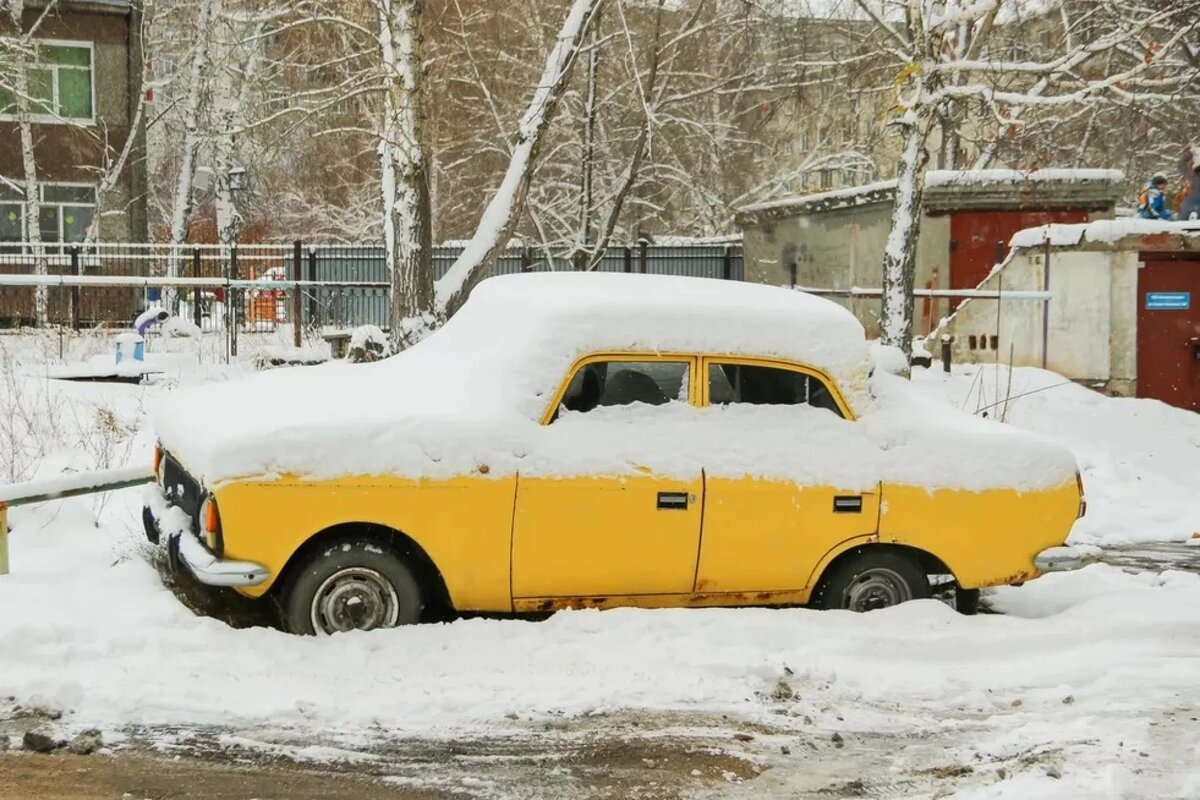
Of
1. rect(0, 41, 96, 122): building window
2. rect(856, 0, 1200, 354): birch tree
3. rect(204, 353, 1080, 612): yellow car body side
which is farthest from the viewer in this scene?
rect(0, 41, 96, 122): building window

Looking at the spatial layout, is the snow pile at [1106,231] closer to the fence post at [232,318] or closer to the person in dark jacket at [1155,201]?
the person in dark jacket at [1155,201]

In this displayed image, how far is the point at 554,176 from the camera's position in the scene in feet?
99.0

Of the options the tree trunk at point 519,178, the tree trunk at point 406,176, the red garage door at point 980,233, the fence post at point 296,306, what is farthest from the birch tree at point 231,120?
the red garage door at point 980,233

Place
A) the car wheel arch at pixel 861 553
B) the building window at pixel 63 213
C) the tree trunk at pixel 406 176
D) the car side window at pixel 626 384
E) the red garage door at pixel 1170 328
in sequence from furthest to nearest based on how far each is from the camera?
the building window at pixel 63 213, the red garage door at pixel 1170 328, the tree trunk at pixel 406 176, the car wheel arch at pixel 861 553, the car side window at pixel 626 384

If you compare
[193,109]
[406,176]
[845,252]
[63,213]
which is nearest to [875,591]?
[406,176]

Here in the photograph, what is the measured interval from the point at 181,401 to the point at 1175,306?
42.3 feet

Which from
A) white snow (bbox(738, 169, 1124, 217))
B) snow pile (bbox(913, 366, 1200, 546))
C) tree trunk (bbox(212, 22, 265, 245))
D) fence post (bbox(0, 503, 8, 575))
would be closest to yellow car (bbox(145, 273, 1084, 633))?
fence post (bbox(0, 503, 8, 575))

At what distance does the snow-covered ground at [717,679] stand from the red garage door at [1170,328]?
31.1ft

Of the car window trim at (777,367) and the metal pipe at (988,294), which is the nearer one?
the car window trim at (777,367)

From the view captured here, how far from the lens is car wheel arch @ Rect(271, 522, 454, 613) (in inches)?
233

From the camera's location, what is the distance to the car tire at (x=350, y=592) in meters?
5.87

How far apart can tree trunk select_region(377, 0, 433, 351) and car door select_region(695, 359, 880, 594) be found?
314 inches

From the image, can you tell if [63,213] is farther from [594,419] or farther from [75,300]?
[594,419]

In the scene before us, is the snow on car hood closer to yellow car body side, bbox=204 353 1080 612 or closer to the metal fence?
yellow car body side, bbox=204 353 1080 612
